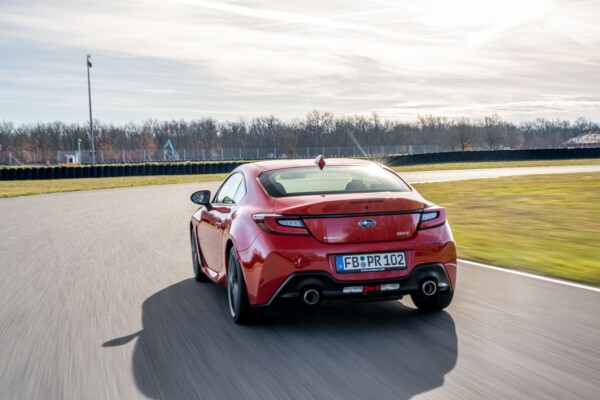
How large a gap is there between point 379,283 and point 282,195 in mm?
1090

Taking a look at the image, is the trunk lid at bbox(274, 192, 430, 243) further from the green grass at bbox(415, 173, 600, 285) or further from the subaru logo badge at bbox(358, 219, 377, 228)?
the green grass at bbox(415, 173, 600, 285)

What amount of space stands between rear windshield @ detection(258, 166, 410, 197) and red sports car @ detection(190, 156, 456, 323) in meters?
0.03

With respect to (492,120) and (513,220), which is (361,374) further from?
(492,120)

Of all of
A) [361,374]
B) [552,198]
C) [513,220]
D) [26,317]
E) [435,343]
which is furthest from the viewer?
[552,198]

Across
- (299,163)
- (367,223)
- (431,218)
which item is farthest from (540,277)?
(367,223)

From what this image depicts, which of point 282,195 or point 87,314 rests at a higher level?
point 282,195

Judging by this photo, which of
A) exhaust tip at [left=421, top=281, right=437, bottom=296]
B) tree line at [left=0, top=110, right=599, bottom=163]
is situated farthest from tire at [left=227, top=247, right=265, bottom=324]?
tree line at [left=0, top=110, right=599, bottom=163]

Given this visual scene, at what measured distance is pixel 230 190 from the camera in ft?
23.6

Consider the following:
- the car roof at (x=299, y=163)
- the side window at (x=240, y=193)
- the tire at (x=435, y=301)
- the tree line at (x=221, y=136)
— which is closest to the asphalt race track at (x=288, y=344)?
the tire at (x=435, y=301)

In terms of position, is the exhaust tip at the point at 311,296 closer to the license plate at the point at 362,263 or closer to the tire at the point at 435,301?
the license plate at the point at 362,263

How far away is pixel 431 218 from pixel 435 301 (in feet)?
2.59

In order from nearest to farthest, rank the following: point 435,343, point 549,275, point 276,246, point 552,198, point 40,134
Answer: point 435,343, point 276,246, point 549,275, point 552,198, point 40,134

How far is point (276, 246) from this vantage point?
17.9 feet

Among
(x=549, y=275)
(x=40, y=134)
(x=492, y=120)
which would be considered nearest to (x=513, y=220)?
(x=549, y=275)
